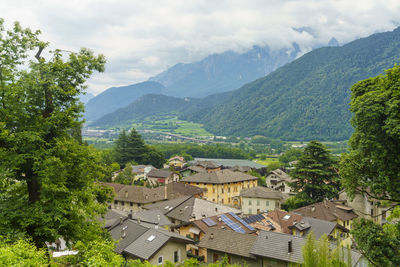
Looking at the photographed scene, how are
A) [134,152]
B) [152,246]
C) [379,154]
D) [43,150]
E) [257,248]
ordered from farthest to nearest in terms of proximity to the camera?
[134,152] → [257,248] → [152,246] → [379,154] → [43,150]

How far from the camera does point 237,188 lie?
6781 cm

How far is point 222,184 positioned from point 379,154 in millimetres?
49953

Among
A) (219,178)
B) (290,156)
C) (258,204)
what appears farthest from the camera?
(290,156)

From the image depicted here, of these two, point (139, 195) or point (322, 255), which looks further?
point (139, 195)

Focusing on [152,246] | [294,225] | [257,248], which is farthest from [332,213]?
[152,246]

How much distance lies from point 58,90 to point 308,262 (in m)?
13.1

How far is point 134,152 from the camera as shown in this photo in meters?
94.8

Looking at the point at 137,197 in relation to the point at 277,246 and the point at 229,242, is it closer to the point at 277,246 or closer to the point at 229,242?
the point at 229,242

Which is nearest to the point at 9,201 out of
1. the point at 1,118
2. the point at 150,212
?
the point at 1,118

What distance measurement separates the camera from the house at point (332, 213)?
3881 cm

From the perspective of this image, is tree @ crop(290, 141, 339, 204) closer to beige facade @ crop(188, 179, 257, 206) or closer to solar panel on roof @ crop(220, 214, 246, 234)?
solar panel on roof @ crop(220, 214, 246, 234)

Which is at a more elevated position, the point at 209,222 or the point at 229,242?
the point at 229,242

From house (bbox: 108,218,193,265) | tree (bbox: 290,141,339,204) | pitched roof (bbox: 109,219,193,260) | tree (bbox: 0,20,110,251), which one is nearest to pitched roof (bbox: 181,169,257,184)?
tree (bbox: 290,141,339,204)

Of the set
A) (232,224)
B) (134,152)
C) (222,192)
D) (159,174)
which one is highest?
(134,152)
